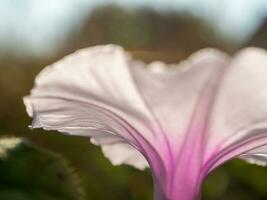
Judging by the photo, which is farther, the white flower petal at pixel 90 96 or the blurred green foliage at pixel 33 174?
the blurred green foliage at pixel 33 174

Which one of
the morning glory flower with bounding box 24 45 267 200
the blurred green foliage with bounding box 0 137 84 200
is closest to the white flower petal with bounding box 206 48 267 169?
the morning glory flower with bounding box 24 45 267 200

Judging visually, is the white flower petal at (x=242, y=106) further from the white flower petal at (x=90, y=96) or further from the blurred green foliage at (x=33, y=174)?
the blurred green foliage at (x=33, y=174)

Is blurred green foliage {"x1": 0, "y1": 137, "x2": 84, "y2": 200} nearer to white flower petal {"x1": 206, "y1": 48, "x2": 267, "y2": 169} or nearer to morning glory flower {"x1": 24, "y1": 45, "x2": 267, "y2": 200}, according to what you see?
morning glory flower {"x1": 24, "y1": 45, "x2": 267, "y2": 200}

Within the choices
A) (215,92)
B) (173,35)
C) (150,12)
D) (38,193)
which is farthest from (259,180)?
(150,12)

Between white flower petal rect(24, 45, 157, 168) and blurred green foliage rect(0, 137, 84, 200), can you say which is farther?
blurred green foliage rect(0, 137, 84, 200)

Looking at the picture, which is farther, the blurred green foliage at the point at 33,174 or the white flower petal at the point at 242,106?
the blurred green foliage at the point at 33,174

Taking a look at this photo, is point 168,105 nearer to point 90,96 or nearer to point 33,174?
point 90,96

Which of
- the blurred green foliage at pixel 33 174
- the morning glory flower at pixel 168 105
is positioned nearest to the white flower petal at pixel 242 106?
the morning glory flower at pixel 168 105

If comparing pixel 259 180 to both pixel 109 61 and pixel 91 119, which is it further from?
pixel 109 61

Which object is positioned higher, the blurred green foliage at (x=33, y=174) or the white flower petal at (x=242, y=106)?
the white flower petal at (x=242, y=106)
